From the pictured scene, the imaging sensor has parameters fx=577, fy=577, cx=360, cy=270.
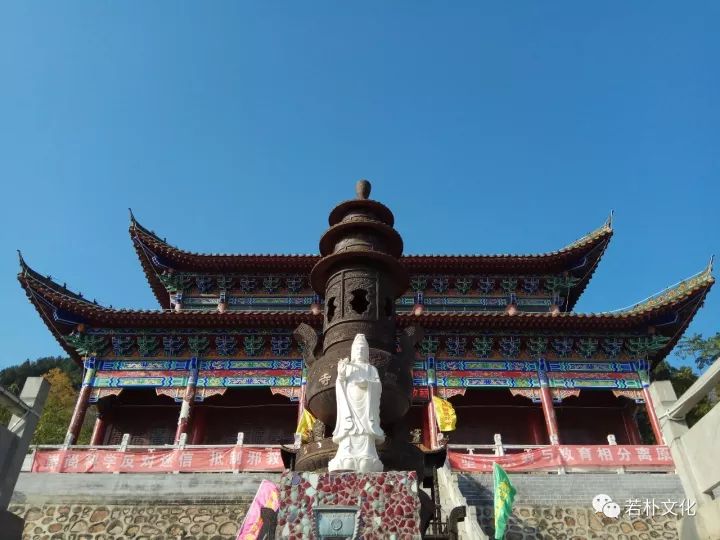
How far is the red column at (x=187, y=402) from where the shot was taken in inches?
603

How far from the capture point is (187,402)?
16.0 m

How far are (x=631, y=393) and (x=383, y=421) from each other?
1219cm

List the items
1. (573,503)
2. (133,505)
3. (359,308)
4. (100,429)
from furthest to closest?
(100,429) < (573,503) < (133,505) < (359,308)

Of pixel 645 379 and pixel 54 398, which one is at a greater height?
pixel 54 398

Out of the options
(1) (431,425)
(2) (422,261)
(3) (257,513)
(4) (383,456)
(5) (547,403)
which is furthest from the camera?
(2) (422,261)

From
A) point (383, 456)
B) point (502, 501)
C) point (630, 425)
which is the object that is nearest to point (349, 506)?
point (383, 456)

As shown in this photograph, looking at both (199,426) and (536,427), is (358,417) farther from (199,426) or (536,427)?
(536,427)

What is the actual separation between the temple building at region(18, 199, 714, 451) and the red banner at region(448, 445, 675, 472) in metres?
3.03

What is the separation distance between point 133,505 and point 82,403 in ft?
19.8

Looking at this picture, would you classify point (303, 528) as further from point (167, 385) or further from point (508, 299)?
point (508, 299)

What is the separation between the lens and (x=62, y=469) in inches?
472

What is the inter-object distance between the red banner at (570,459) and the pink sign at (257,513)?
502cm

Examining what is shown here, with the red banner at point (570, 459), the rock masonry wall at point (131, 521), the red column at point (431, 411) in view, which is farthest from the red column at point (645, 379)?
the rock masonry wall at point (131, 521)

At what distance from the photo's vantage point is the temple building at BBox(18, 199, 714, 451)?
16438mm
